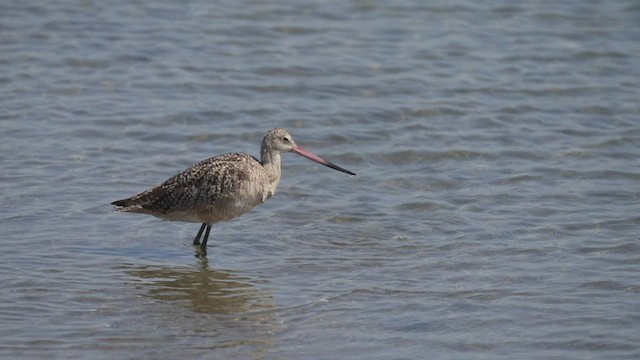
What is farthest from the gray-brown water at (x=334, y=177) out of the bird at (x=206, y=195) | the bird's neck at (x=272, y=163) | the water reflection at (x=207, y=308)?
the bird's neck at (x=272, y=163)

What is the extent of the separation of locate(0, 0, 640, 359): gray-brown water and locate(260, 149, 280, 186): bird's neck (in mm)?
375

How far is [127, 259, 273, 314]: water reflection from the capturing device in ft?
22.1

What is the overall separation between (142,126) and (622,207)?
400 centimetres

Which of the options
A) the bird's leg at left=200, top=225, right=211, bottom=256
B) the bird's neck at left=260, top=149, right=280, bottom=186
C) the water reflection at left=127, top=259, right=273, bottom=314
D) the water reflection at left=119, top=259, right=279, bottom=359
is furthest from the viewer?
the bird's neck at left=260, top=149, right=280, bottom=186

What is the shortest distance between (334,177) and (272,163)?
1.32 metres

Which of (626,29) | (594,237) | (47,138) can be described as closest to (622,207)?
(594,237)

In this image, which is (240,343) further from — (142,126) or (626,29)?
(626,29)

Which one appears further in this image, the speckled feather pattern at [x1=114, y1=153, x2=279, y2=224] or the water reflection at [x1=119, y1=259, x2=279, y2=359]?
the speckled feather pattern at [x1=114, y1=153, x2=279, y2=224]

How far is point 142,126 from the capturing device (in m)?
10.3

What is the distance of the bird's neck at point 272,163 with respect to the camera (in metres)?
8.16

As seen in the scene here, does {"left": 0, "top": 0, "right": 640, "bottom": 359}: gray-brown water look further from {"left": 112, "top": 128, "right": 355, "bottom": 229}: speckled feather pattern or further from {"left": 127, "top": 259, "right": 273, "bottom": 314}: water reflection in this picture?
{"left": 112, "top": 128, "right": 355, "bottom": 229}: speckled feather pattern

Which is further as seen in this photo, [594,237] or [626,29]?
[626,29]

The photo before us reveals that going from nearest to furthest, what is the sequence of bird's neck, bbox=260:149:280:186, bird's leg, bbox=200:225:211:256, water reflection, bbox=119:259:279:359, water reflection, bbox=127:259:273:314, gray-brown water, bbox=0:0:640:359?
water reflection, bbox=119:259:279:359
gray-brown water, bbox=0:0:640:359
water reflection, bbox=127:259:273:314
bird's leg, bbox=200:225:211:256
bird's neck, bbox=260:149:280:186

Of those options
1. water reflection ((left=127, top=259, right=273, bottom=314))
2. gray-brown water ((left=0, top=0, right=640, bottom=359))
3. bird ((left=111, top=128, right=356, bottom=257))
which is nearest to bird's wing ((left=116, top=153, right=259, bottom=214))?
bird ((left=111, top=128, right=356, bottom=257))
